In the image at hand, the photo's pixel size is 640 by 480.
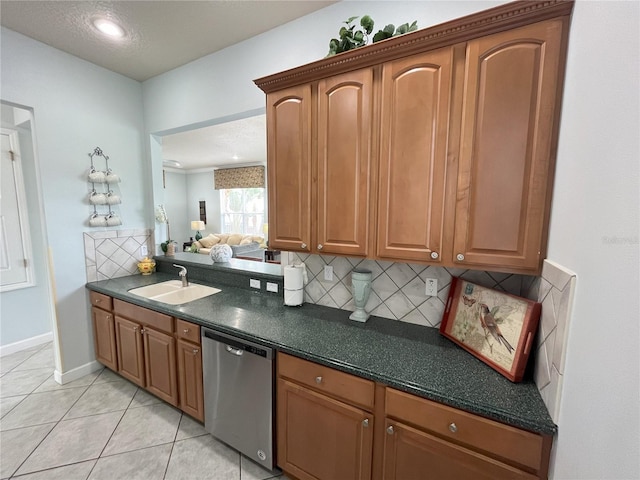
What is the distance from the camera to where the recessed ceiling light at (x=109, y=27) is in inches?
74.8

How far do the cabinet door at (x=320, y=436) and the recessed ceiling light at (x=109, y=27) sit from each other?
8.85 ft

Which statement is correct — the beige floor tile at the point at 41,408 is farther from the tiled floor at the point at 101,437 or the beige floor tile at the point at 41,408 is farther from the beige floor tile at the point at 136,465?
the beige floor tile at the point at 136,465

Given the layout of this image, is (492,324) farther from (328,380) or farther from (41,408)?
(41,408)

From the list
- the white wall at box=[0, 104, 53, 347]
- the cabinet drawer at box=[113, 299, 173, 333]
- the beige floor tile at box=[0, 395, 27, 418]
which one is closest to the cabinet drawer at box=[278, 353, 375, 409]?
the cabinet drawer at box=[113, 299, 173, 333]

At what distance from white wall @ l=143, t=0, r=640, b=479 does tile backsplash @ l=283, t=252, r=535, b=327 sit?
17.2 inches

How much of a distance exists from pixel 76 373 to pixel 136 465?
1.43 meters

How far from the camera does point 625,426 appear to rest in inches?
21.0

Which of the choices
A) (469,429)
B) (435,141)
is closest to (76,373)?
(469,429)

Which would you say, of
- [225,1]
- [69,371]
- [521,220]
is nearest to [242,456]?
[69,371]

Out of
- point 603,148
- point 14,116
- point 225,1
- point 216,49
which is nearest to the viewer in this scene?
point 603,148

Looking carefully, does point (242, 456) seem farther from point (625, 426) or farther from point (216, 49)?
point (216, 49)

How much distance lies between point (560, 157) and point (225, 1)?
6.73 ft

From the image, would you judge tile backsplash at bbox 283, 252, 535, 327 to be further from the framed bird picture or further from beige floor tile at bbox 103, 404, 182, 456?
beige floor tile at bbox 103, 404, 182, 456

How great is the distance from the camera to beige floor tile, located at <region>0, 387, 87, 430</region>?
6.68 feet
